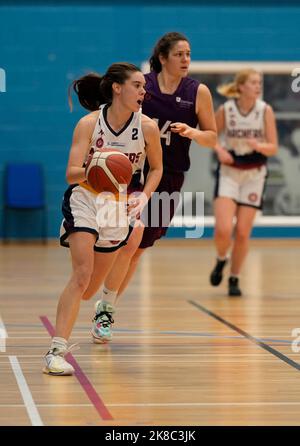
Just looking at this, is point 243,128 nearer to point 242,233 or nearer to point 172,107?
point 242,233

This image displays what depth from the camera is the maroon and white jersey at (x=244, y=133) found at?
831cm

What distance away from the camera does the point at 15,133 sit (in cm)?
1365

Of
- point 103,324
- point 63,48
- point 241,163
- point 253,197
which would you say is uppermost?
point 63,48

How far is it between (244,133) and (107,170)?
3677 millimetres

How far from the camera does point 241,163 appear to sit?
8.29 meters

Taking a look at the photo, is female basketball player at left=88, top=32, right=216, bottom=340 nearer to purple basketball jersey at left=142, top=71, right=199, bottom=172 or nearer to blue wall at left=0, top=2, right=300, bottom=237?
purple basketball jersey at left=142, top=71, right=199, bottom=172

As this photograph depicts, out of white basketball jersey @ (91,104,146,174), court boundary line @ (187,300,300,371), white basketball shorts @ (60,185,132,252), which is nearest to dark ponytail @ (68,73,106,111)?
white basketball jersey @ (91,104,146,174)

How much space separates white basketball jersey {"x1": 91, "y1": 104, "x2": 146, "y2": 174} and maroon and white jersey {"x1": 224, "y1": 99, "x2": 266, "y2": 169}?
299 centimetres

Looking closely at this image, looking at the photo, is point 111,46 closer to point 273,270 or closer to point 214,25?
point 214,25

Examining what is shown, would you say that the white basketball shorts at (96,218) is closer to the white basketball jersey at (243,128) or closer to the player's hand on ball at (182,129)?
the player's hand on ball at (182,129)

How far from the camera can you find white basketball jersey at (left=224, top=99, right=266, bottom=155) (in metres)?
8.38

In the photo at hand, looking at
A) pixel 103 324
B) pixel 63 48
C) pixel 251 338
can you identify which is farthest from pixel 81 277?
pixel 63 48
